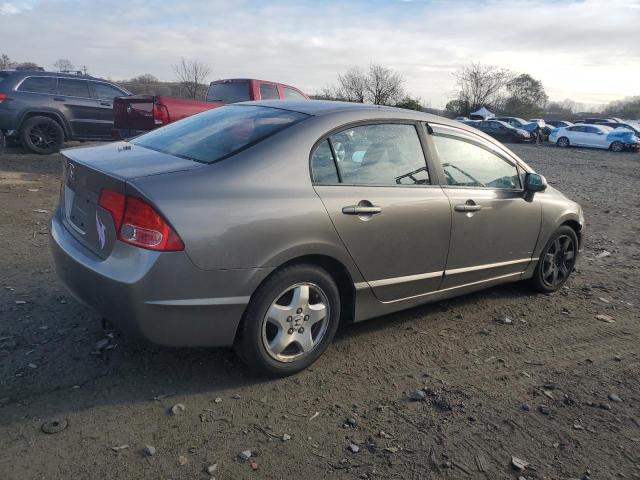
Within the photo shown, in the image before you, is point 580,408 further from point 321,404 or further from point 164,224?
point 164,224

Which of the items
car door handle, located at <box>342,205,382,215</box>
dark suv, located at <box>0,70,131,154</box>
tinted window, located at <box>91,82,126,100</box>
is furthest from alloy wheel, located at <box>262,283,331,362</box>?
tinted window, located at <box>91,82,126,100</box>

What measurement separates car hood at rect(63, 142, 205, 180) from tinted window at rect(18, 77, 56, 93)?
356 inches

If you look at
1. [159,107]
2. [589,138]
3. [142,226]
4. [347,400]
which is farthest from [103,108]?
[589,138]

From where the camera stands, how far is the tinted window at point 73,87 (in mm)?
11523

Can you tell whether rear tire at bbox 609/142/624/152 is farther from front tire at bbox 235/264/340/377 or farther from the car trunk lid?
the car trunk lid

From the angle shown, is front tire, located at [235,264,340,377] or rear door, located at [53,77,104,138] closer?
front tire, located at [235,264,340,377]

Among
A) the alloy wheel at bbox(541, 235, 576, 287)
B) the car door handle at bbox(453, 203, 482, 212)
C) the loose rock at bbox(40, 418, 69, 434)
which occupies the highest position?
the car door handle at bbox(453, 203, 482, 212)

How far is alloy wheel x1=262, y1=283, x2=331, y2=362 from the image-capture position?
10.2 ft

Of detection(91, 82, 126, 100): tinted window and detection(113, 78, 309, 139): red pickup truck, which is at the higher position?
detection(91, 82, 126, 100): tinted window

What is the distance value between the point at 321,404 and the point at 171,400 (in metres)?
0.84

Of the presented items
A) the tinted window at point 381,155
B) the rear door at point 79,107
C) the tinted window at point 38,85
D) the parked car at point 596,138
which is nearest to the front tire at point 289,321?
the tinted window at point 381,155

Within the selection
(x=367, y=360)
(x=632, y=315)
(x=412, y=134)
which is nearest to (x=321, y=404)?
(x=367, y=360)

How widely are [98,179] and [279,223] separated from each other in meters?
1.04

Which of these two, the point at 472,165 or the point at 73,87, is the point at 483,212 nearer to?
the point at 472,165
